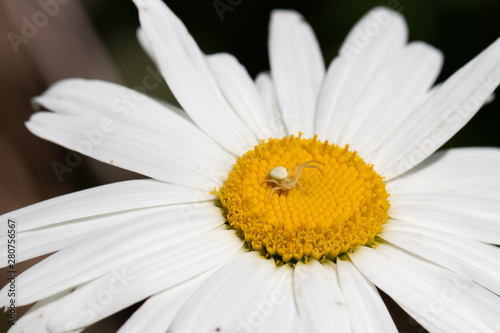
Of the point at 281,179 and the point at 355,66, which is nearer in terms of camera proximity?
the point at 281,179

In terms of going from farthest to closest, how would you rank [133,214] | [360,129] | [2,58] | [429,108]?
[2,58]
[360,129]
[429,108]
[133,214]

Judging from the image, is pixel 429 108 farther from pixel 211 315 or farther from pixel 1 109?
pixel 1 109

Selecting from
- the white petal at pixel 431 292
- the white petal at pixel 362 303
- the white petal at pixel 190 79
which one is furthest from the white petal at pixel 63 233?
the white petal at pixel 431 292

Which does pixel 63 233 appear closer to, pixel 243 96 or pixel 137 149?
pixel 137 149

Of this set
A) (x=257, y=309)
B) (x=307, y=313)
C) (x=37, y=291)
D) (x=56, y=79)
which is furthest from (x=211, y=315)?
(x=56, y=79)

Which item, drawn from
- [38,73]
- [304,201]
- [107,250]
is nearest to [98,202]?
[107,250]

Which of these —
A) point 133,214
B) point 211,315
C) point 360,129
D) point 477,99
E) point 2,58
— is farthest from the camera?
point 2,58

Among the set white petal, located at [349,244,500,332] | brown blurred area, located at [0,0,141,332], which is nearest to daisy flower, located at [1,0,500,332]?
white petal, located at [349,244,500,332]
